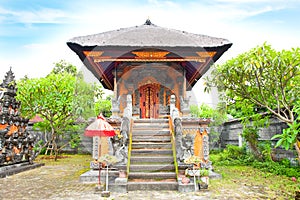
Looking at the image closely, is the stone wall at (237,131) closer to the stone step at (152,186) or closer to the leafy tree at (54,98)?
the stone step at (152,186)

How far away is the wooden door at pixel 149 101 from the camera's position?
13.2 meters

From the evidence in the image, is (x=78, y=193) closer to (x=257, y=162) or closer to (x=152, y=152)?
(x=152, y=152)

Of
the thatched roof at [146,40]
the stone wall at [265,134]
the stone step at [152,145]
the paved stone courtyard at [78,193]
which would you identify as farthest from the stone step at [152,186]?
the thatched roof at [146,40]

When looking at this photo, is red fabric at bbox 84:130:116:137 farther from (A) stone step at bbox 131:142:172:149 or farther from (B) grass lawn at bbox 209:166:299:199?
(B) grass lawn at bbox 209:166:299:199

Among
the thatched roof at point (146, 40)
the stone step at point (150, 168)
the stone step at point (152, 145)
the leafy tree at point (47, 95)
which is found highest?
the thatched roof at point (146, 40)

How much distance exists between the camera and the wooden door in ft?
43.4

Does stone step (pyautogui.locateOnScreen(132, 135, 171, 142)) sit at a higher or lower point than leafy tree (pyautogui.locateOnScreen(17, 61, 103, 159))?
lower

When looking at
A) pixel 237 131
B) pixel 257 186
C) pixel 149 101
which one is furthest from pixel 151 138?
pixel 237 131

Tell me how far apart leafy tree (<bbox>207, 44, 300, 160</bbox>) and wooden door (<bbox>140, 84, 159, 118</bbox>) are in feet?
17.7

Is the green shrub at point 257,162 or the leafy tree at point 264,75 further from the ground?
the leafy tree at point 264,75

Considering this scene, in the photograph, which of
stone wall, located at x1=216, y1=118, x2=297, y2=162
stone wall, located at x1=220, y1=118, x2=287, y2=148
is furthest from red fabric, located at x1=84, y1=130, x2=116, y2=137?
stone wall, located at x1=220, y1=118, x2=287, y2=148

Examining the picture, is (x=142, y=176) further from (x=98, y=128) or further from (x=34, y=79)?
(x=34, y=79)

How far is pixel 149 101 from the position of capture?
43.7 ft

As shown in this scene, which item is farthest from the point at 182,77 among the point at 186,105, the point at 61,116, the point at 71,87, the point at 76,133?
the point at 76,133
